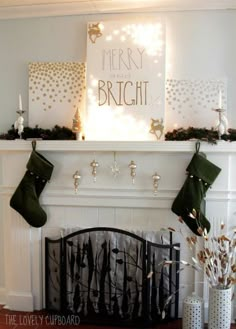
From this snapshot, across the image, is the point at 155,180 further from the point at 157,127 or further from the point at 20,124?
the point at 20,124

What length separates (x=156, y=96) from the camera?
2455mm

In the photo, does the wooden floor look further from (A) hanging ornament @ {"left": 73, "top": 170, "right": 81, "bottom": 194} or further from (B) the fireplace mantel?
(A) hanging ornament @ {"left": 73, "top": 170, "right": 81, "bottom": 194}

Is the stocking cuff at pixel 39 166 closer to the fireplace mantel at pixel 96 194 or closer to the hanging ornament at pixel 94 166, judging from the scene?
the fireplace mantel at pixel 96 194

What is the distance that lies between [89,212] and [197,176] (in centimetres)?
78

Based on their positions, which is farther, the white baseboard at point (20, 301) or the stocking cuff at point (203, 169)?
the white baseboard at point (20, 301)

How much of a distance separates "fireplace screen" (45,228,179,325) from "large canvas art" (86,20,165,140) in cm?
69

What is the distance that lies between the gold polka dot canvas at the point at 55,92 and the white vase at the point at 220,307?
4.68 ft

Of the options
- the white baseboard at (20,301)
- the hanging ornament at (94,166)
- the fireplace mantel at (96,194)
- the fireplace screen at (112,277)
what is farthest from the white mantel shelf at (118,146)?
the white baseboard at (20,301)

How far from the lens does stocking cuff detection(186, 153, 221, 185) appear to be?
2281 mm


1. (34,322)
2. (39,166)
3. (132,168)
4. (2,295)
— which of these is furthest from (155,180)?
(2,295)

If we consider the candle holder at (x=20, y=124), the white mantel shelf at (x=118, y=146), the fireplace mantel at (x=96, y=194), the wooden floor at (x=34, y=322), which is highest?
the candle holder at (x=20, y=124)

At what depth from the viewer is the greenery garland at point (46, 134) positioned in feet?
8.14

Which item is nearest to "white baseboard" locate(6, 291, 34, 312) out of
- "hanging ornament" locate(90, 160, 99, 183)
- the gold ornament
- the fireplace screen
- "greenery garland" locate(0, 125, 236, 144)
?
the fireplace screen

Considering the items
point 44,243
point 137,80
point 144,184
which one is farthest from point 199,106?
point 44,243
